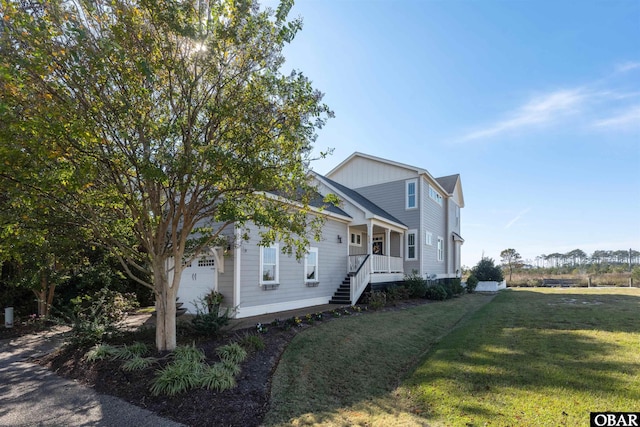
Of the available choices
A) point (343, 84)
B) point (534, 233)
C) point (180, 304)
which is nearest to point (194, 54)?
point (343, 84)

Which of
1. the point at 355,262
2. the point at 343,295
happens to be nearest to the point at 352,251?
the point at 355,262

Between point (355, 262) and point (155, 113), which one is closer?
point (155, 113)

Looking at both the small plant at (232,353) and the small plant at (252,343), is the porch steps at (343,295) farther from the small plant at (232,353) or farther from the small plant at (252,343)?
the small plant at (232,353)

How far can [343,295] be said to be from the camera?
14.2 metres

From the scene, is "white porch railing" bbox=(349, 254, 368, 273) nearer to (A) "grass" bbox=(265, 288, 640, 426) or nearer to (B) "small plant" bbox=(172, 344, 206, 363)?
(A) "grass" bbox=(265, 288, 640, 426)

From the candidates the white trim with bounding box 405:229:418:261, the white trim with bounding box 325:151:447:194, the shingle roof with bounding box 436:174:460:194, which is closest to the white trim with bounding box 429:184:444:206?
the white trim with bounding box 325:151:447:194

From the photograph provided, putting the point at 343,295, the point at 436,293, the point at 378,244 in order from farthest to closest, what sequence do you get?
the point at 378,244
the point at 436,293
the point at 343,295

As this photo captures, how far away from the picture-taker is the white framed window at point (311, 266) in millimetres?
12906

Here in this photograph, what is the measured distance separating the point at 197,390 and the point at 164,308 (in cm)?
212

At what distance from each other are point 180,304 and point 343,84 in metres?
8.92

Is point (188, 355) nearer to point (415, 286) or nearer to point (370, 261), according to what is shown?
point (370, 261)

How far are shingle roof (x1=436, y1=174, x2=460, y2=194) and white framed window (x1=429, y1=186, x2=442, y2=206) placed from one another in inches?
51.3

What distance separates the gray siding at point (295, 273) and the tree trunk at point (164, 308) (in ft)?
10.8

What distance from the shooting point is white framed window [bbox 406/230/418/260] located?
750 inches
